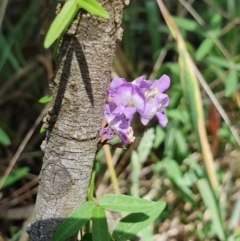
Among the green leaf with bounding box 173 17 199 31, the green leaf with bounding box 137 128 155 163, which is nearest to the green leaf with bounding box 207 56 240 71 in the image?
the green leaf with bounding box 173 17 199 31

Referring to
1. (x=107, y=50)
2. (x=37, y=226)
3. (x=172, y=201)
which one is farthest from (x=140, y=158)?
(x=107, y=50)

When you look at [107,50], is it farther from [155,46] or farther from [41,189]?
[155,46]

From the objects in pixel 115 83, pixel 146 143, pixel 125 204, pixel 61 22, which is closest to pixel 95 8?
pixel 61 22

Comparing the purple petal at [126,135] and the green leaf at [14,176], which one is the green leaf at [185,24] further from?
the purple petal at [126,135]

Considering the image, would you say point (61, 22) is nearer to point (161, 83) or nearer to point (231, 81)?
point (161, 83)

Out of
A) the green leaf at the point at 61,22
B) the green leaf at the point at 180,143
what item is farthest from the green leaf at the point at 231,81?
the green leaf at the point at 61,22

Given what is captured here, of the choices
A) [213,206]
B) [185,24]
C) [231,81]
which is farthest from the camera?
[185,24]

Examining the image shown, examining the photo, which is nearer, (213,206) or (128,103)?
(128,103)
